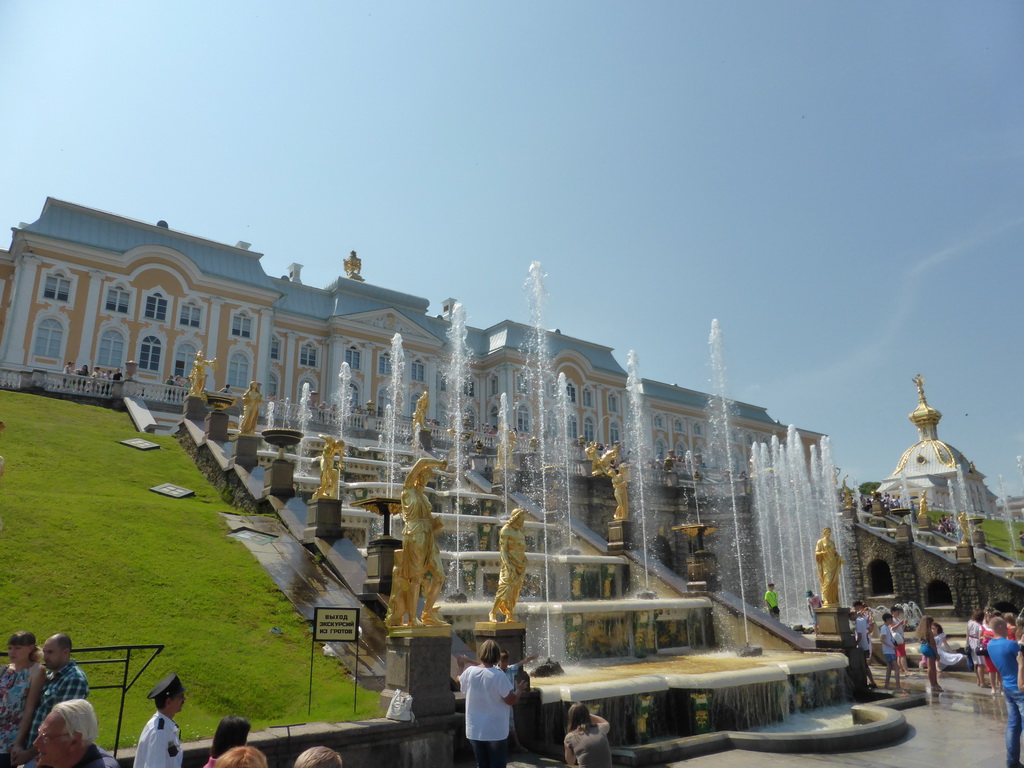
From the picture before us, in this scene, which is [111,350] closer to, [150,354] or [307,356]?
[150,354]

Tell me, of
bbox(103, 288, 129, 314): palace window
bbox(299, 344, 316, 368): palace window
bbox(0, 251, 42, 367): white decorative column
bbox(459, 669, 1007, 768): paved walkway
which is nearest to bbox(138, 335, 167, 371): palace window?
bbox(103, 288, 129, 314): palace window

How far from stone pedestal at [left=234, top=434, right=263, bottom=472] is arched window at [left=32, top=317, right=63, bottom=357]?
2766 cm

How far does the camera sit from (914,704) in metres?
12.6

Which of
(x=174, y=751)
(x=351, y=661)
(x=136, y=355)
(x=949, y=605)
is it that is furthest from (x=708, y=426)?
(x=174, y=751)

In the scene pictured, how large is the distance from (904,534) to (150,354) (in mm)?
40575

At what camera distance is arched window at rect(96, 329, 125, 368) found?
3875cm

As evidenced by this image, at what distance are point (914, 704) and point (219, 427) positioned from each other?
1722 cm

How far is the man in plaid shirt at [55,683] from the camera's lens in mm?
4902

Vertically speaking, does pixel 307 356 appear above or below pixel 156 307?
below

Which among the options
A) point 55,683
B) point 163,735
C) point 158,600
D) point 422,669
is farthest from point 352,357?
point 163,735

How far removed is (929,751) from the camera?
29.7 feet

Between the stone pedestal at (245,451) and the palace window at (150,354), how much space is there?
90.1 feet

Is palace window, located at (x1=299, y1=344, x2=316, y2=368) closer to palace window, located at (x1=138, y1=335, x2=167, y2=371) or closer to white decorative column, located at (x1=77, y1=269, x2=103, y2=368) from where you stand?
palace window, located at (x1=138, y1=335, x2=167, y2=371)

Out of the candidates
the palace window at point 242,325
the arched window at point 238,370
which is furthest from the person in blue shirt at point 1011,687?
the palace window at point 242,325
